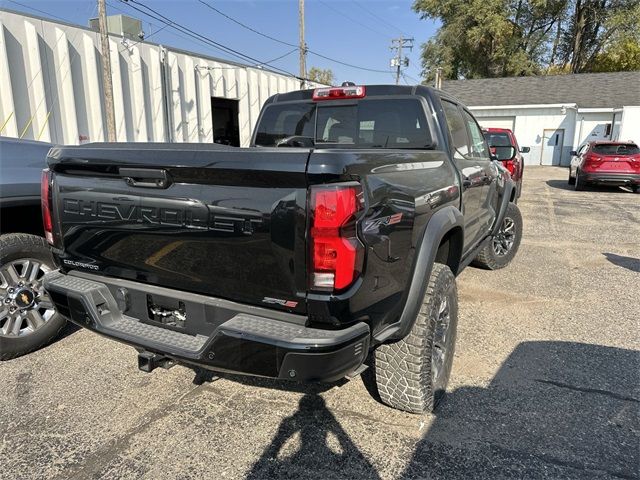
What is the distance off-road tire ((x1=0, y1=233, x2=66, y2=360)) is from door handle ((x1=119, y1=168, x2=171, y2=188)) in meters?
1.78

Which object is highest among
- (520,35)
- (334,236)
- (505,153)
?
(520,35)

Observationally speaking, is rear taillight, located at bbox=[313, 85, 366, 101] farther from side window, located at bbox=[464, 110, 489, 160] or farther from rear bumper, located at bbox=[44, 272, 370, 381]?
rear bumper, located at bbox=[44, 272, 370, 381]

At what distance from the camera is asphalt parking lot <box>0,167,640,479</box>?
7.89 feet

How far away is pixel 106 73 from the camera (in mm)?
11031

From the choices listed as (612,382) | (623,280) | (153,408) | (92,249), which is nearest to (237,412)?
(153,408)

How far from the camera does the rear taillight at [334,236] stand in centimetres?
190

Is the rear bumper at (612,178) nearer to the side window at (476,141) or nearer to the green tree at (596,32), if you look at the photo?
the side window at (476,141)

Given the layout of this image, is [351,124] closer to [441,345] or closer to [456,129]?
[456,129]

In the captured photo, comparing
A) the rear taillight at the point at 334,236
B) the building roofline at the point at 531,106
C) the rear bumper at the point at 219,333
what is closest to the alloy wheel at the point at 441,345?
the rear bumper at the point at 219,333

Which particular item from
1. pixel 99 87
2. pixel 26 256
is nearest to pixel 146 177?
pixel 26 256

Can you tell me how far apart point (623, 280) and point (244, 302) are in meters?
5.22

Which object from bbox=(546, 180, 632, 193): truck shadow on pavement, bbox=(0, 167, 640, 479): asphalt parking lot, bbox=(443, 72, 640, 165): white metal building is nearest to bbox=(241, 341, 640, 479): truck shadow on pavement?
bbox=(0, 167, 640, 479): asphalt parking lot

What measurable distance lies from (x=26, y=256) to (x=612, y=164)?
15129mm

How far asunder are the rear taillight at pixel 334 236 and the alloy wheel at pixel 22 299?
2557 mm
